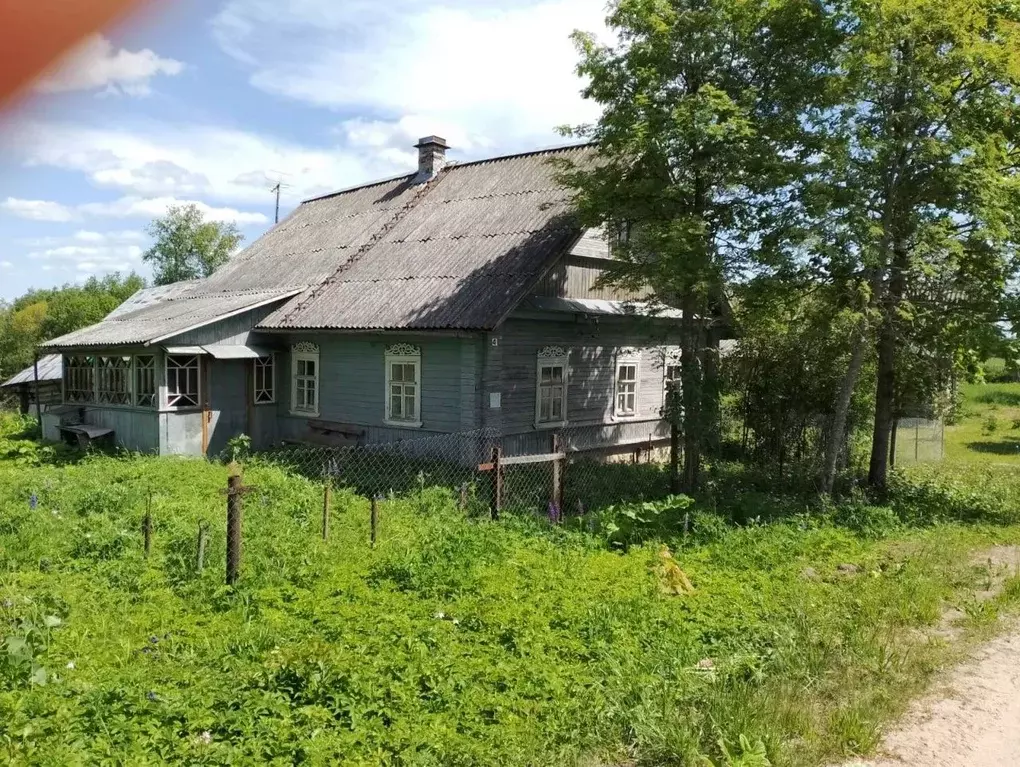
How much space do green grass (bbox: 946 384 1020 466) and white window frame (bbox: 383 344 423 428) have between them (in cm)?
1217

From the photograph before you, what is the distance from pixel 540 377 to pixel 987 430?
18.7 m

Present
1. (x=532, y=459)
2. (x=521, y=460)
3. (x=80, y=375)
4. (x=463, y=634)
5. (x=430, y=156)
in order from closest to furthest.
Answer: (x=463, y=634) < (x=521, y=460) < (x=532, y=459) < (x=80, y=375) < (x=430, y=156)

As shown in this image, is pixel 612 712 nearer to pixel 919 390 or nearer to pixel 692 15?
pixel 692 15

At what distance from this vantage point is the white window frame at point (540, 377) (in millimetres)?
14000

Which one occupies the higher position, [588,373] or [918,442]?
[588,373]

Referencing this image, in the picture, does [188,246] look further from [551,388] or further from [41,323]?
[551,388]

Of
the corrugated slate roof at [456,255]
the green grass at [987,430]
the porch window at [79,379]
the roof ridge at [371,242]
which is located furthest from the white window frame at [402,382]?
the green grass at [987,430]

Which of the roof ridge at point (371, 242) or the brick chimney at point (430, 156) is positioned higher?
the brick chimney at point (430, 156)

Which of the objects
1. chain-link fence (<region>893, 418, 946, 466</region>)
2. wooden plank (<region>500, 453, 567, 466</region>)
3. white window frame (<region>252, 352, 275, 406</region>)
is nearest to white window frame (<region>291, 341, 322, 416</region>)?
white window frame (<region>252, 352, 275, 406</region>)

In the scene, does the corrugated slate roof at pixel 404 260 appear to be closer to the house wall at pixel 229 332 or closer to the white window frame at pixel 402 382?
the house wall at pixel 229 332

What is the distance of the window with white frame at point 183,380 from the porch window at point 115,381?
1.47m

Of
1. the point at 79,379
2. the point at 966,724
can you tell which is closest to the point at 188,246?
the point at 79,379

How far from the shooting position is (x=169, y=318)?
1680 cm

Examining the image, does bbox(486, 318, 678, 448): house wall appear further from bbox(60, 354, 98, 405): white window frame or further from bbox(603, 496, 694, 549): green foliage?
bbox(60, 354, 98, 405): white window frame
